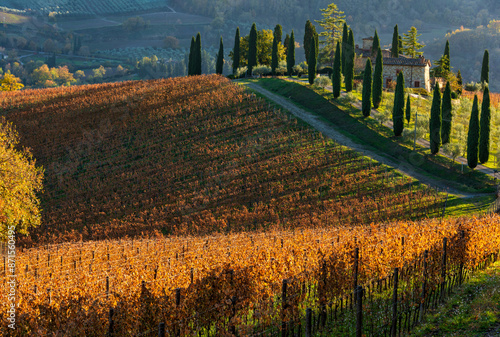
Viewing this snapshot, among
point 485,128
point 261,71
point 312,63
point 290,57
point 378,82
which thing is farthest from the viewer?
point 261,71

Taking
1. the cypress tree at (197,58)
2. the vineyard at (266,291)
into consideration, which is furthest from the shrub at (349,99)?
the vineyard at (266,291)

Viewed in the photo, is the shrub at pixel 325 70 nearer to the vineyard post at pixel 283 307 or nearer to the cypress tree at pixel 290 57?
the cypress tree at pixel 290 57

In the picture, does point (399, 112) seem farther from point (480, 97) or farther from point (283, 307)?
point (283, 307)

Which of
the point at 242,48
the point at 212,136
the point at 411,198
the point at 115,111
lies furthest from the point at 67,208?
the point at 242,48

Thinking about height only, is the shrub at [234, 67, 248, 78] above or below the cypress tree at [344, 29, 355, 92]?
below

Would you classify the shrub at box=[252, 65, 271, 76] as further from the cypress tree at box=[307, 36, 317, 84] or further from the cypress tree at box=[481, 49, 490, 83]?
the cypress tree at box=[481, 49, 490, 83]

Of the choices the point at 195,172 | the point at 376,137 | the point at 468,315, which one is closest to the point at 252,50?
the point at 376,137

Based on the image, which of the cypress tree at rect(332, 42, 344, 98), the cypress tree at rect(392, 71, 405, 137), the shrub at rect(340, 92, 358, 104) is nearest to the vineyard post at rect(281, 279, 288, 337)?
the cypress tree at rect(392, 71, 405, 137)
